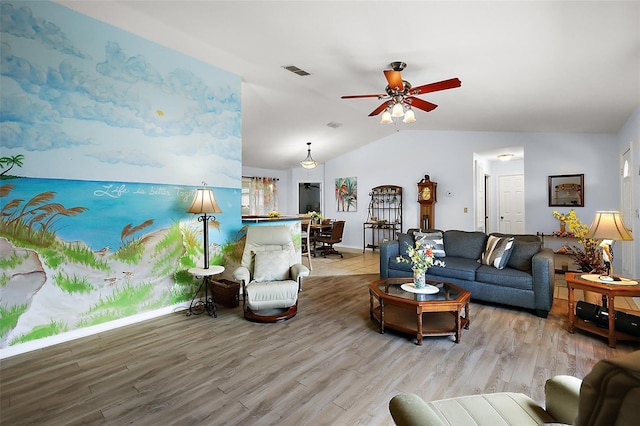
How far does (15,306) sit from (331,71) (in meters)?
4.06

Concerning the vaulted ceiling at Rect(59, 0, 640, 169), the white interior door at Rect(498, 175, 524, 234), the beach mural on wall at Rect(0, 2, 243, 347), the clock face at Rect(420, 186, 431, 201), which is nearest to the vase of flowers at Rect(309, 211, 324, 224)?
the clock face at Rect(420, 186, 431, 201)

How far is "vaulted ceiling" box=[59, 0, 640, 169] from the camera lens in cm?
240

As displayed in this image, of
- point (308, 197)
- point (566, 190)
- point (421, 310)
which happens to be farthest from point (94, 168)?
point (308, 197)

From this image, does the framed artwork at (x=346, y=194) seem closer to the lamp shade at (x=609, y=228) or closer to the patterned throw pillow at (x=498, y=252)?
the patterned throw pillow at (x=498, y=252)

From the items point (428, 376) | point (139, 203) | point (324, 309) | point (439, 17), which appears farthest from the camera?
point (324, 309)

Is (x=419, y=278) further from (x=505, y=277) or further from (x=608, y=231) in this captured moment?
(x=608, y=231)

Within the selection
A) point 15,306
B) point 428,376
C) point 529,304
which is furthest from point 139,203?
point 529,304

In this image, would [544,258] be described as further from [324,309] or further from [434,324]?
[324,309]

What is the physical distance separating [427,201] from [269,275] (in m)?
5.00

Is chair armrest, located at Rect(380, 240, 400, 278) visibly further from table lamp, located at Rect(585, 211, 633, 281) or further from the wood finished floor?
table lamp, located at Rect(585, 211, 633, 281)

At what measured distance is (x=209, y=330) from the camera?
3.17 metres

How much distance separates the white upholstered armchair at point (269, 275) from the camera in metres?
3.33

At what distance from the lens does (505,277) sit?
3.67 m

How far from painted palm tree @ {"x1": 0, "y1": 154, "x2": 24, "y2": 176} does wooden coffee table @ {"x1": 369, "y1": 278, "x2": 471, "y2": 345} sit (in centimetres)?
348
